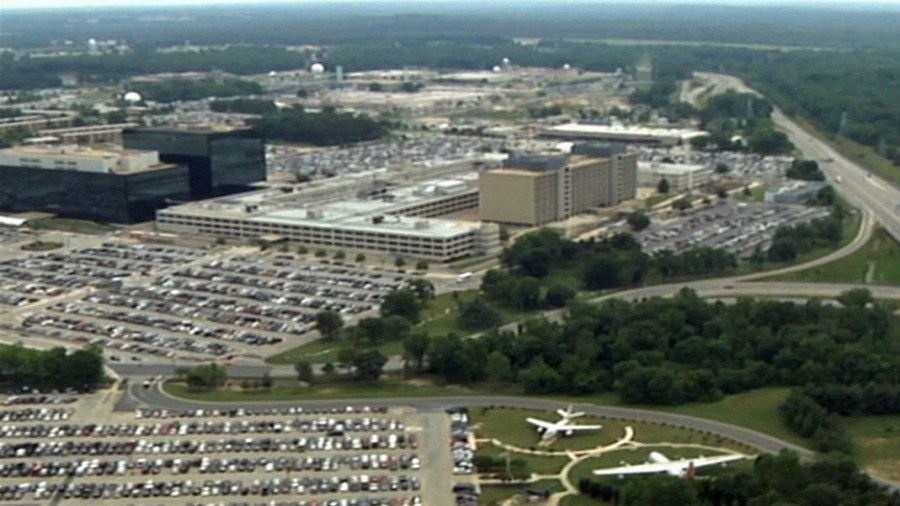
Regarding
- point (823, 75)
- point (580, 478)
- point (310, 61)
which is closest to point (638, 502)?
point (580, 478)

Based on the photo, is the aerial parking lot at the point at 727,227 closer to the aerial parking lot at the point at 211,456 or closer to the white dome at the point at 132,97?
the aerial parking lot at the point at 211,456

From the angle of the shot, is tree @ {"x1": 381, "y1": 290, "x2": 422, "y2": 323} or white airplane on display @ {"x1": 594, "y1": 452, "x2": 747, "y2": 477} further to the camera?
tree @ {"x1": 381, "y1": 290, "x2": 422, "y2": 323}

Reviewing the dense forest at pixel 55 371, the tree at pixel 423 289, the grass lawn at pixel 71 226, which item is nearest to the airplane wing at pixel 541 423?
the dense forest at pixel 55 371

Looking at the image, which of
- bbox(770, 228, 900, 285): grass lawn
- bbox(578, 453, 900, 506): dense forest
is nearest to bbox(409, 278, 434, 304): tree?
bbox(770, 228, 900, 285): grass lawn

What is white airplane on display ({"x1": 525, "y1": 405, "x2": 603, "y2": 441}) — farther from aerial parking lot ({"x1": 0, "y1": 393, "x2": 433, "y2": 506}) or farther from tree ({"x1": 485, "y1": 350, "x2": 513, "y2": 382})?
tree ({"x1": 485, "y1": 350, "x2": 513, "y2": 382})

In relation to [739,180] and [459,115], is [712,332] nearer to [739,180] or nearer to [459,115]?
[739,180]

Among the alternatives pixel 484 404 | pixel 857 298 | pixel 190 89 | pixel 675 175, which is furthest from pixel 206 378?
pixel 190 89
